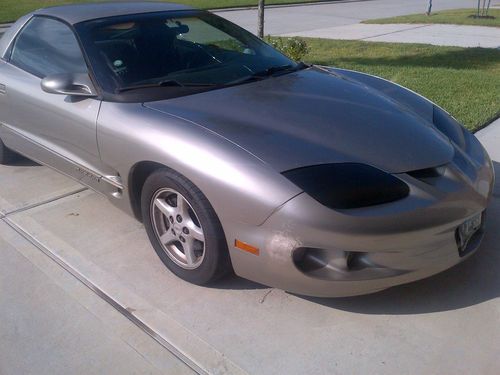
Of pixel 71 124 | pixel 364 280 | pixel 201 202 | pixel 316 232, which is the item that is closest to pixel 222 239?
pixel 201 202

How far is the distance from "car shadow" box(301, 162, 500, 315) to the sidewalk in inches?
351

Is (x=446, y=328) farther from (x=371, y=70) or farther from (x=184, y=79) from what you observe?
(x=371, y=70)

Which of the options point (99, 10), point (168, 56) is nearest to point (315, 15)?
point (99, 10)

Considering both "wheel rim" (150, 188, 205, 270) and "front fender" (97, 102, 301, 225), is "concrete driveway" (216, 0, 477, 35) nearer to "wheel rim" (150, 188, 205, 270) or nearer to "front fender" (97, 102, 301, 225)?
"front fender" (97, 102, 301, 225)

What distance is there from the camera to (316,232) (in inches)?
97.0

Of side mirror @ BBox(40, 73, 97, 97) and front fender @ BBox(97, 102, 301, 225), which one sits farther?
side mirror @ BBox(40, 73, 97, 97)

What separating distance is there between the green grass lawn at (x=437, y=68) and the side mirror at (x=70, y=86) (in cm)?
371

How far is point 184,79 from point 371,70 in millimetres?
5127

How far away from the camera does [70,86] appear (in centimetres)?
336

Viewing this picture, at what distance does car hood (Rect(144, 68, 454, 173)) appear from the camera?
270cm

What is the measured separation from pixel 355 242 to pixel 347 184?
0.27 metres

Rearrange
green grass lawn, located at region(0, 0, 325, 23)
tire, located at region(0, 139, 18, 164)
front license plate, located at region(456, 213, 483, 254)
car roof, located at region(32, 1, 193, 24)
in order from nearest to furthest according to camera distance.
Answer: front license plate, located at region(456, 213, 483, 254) → car roof, located at region(32, 1, 193, 24) → tire, located at region(0, 139, 18, 164) → green grass lawn, located at region(0, 0, 325, 23)

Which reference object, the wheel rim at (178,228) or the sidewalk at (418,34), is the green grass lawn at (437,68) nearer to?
the sidewalk at (418,34)

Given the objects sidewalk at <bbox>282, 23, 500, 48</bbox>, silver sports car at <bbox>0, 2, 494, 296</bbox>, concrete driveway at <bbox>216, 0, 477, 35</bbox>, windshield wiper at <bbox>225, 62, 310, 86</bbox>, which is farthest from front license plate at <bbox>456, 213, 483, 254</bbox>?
concrete driveway at <bbox>216, 0, 477, 35</bbox>
